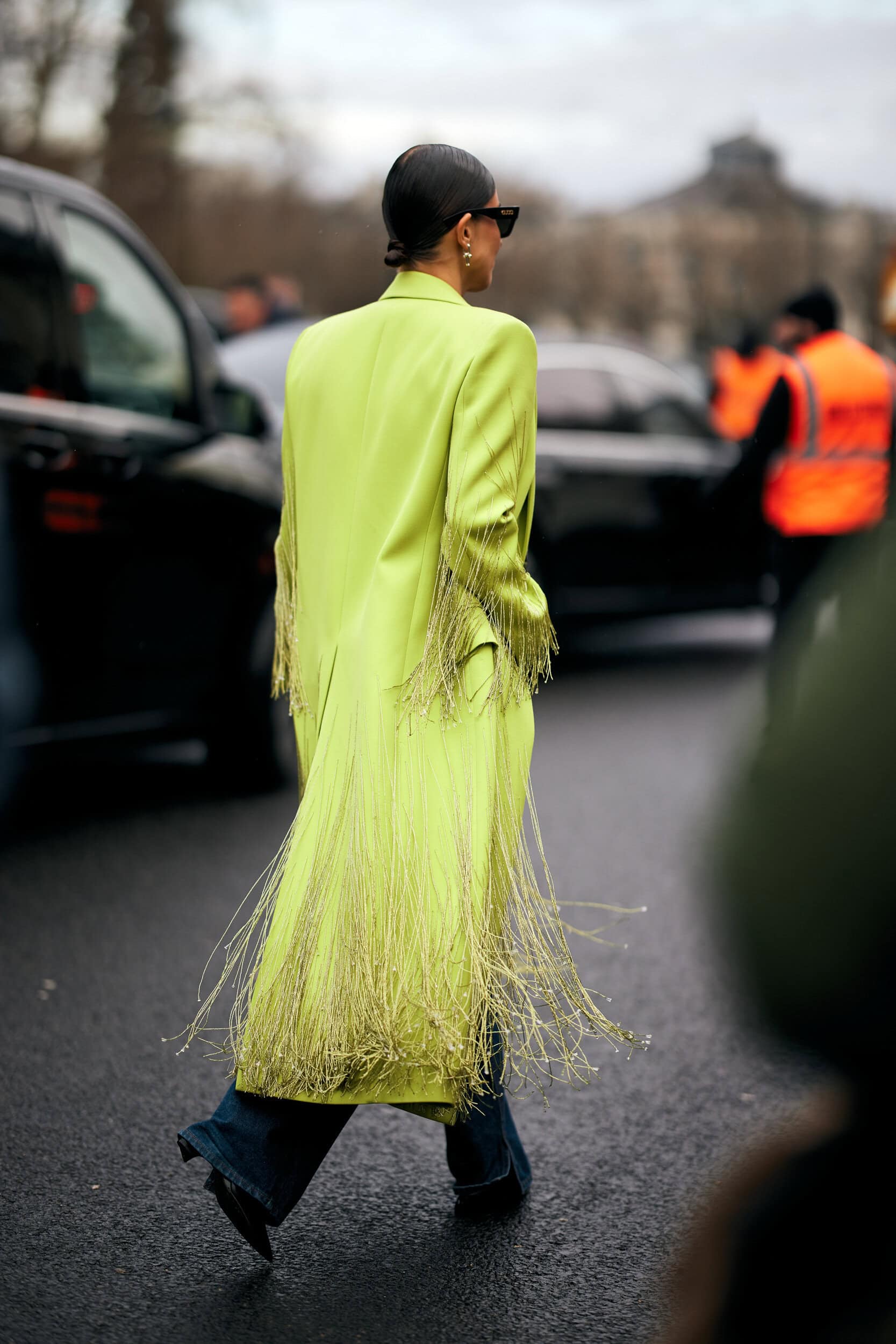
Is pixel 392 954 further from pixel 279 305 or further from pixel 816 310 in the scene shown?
pixel 279 305

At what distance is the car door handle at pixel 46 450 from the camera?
4.93 meters

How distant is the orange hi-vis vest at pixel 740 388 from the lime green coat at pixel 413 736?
361 inches

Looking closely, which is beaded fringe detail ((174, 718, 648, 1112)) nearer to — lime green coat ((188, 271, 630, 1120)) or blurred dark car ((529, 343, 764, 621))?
lime green coat ((188, 271, 630, 1120))

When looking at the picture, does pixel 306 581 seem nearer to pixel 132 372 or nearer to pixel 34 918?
pixel 34 918

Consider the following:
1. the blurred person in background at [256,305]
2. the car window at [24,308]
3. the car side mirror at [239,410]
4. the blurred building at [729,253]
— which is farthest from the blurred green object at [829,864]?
the blurred building at [729,253]

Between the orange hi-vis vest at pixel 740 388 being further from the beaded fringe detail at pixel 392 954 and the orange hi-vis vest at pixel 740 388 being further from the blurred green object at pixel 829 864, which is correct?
the blurred green object at pixel 829 864

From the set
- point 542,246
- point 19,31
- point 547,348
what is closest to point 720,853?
point 547,348

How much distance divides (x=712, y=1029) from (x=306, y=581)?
5.83 feet

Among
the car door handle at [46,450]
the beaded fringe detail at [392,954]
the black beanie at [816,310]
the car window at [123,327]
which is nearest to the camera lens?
the beaded fringe detail at [392,954]

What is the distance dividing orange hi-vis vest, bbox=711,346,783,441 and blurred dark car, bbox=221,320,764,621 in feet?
7.66

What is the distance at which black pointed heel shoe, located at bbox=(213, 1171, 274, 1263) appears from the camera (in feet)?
8.56

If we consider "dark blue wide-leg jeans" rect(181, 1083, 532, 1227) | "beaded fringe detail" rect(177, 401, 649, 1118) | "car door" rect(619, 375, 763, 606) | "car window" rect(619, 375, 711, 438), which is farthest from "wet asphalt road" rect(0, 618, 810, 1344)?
"car window" rect(619, 375, 711, 438)

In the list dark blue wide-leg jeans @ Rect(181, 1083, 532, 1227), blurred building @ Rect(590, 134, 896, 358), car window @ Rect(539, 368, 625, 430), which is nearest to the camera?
dark blue wide-leg jeans @ Rect(181, 1083, 532, 1227)

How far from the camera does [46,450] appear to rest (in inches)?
197
